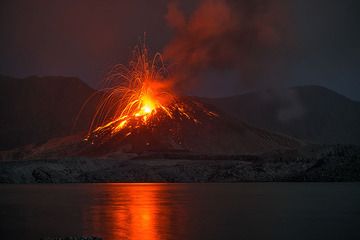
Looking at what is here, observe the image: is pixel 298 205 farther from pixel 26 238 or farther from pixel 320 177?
pixel 320 177

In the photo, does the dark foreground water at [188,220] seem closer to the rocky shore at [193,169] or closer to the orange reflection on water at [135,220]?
the orange reflection on water at [135,220]

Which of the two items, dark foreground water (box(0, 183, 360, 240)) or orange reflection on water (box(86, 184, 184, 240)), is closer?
orange reflection on water (box(86, 184, 184, 240))

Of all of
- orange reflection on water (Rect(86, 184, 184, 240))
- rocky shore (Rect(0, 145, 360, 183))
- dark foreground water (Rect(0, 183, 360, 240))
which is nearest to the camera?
orange reflection on water (Rect(86, 184, 184, 240))

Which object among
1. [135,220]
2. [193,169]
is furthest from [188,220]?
[193,169]

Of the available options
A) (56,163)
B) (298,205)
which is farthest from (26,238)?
(56,163)

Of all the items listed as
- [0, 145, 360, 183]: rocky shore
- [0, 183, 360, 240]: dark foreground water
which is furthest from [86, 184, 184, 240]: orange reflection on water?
[0, 145, 360, 183]: rocky shore

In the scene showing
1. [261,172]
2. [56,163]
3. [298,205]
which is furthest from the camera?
[56,163]

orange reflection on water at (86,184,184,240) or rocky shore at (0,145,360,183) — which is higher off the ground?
rocky shore at (0,145,360,183)

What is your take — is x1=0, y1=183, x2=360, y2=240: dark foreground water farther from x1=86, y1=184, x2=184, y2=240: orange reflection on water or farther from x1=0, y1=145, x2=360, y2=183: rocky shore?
x1=0, y1=145, x2=360, y2=183: rocky shore

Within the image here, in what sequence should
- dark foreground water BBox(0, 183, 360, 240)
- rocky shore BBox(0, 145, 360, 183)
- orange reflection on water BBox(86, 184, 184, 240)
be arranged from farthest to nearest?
rocky shore BBox(0, 145, 360, 183), dark foreground water BBox(0, 183, 360, 240), orange reflection on water BBox(86, 184, 184, 240)

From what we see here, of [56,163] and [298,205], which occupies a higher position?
[56,163]

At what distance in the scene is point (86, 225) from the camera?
45281 millimetres

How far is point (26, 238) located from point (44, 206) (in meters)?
27.9

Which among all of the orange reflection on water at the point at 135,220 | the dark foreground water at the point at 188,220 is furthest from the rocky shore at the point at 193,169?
the orange reflection on water at the point at 135,220
